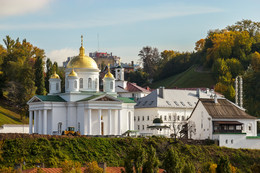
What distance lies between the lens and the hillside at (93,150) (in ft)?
208

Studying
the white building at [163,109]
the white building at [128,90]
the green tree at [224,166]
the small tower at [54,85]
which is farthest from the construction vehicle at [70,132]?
the white building at [128,90]

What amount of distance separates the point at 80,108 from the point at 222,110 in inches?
760

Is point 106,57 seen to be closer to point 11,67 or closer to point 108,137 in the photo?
point 11,67

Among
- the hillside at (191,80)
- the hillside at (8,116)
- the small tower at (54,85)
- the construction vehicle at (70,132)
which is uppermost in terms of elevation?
the hillside at (191,80)

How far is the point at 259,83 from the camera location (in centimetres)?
12431

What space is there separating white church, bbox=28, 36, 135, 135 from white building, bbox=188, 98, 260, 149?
34.4 feet

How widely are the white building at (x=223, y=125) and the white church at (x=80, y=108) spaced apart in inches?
413

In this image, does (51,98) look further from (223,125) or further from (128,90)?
(128,90)

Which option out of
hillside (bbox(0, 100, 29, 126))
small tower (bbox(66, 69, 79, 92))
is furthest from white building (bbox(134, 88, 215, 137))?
hillside (bbox(0, 100, 29, 126))

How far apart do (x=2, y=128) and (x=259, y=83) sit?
55350mm

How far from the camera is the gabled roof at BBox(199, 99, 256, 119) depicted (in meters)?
85.5

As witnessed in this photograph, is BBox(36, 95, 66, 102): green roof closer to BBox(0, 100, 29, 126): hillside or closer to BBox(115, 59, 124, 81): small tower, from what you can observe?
BBox(0, 100, 29, 126): hillside

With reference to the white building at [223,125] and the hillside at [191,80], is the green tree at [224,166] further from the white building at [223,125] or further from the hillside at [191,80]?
the hillside at [191,80]

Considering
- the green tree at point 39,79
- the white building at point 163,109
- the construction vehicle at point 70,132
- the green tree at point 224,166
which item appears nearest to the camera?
the green tree at point 224,166
